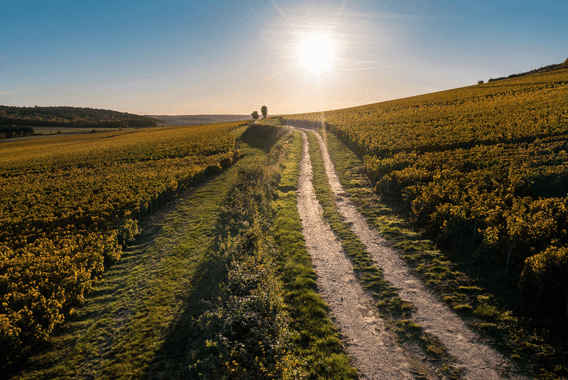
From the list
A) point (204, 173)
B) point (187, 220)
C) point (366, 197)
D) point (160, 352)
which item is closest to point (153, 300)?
point (160, 352)

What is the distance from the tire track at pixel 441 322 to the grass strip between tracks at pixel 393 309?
27 cm

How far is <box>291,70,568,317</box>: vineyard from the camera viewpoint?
10.4 meters

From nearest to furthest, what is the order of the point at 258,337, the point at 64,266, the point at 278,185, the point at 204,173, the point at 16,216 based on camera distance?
1. the point at 258,337
2. the point at 64,266
3. the point at 16,216
4. the point at 278,185
5. the point at 204,173

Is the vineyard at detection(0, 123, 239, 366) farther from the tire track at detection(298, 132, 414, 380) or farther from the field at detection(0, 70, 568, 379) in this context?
the tire track at detection(298, 132, 414, 380)

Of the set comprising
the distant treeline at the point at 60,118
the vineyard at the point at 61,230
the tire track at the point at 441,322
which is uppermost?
the distant treeline at the point at 60,118

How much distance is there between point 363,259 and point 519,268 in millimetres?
6477

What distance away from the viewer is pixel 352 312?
421 inches

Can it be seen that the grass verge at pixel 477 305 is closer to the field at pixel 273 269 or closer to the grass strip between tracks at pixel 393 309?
the field at pixel 273 269

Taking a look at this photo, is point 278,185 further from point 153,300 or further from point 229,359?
point 229,359

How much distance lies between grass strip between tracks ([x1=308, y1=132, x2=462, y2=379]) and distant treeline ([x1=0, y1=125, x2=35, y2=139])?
128 meters

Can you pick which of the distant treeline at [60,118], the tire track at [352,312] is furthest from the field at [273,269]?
the distant treeline at [60,118]

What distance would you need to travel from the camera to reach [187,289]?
44.0 ft

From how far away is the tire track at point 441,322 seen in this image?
7.84m

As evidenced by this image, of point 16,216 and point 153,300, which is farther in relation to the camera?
point 16,216
